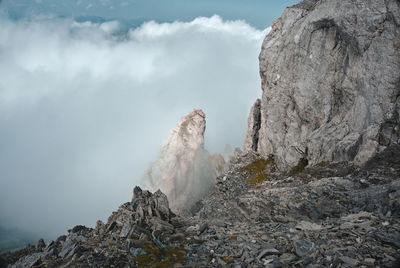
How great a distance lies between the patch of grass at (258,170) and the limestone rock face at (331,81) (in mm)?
2582

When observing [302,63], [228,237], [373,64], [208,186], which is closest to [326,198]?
[228,237]

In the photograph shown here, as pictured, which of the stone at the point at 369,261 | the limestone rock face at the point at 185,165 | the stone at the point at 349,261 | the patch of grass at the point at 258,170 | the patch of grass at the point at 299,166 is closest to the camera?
the stone at the point at 369,261

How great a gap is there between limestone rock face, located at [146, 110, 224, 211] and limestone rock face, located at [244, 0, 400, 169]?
6231 cm

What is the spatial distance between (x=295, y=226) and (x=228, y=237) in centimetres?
606

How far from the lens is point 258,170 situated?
2525 inches

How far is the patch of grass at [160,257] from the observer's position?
72.3ft

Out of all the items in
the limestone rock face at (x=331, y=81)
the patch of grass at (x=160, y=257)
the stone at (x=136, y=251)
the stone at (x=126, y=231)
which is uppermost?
the limestone rock face at (x=331, y=81)

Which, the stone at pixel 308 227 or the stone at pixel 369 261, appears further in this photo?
the stone at pixel 308 227

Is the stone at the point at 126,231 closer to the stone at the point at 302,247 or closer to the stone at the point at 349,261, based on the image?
the stone at the point at 302,247

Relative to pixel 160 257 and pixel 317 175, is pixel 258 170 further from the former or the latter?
pixel 160 257

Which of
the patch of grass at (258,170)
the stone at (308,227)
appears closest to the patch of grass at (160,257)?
the stone at (308,227)

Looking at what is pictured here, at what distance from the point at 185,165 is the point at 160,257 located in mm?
106889

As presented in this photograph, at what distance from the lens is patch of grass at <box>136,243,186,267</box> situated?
22031 mm

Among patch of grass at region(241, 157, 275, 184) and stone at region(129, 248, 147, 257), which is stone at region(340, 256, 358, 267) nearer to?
stone at region(129, 248, 147, 257)
